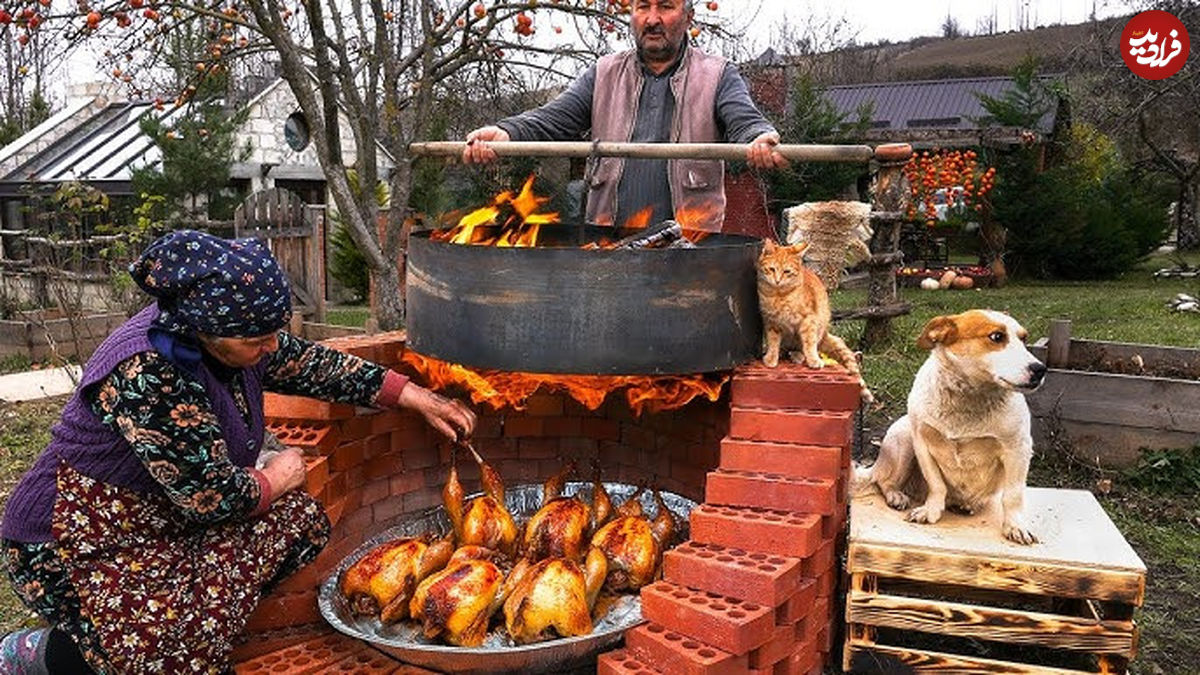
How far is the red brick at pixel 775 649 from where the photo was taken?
239 cm

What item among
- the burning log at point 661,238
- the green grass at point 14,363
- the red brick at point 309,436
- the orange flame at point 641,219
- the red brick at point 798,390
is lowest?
the green grass at point 14,363

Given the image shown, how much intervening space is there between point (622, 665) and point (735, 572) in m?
0.37

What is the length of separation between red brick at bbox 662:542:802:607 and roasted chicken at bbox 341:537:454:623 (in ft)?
2.97

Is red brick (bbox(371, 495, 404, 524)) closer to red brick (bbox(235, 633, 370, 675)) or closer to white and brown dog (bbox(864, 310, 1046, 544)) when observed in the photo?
red brick (bbox(235, 633, 370, 675))

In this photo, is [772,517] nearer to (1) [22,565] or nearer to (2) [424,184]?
(1) [22,565]

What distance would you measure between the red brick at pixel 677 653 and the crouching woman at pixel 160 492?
3.53 feet

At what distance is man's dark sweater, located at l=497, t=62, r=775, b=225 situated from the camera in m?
3.48

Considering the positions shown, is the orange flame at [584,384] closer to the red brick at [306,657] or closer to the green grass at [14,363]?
the red brick at [306,657]

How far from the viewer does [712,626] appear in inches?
89.4

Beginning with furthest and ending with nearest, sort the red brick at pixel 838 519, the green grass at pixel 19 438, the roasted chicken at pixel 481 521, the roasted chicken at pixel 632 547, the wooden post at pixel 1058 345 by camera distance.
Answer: the wooden post at pixel 1058 345, the green grass at pixel 19 438, the roasted chicken at pixel 481 521, the roasted chicken at pixel 632 547, the red brick at pixel 838 519

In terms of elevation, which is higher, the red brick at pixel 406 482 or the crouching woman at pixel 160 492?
the crouching woman at pixel 160 492

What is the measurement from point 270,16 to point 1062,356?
537cm

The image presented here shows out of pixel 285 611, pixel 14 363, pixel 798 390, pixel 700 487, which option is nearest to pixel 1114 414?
pixel 700 487

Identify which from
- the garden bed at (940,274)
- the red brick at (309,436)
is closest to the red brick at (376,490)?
the red brick at (309,436)
